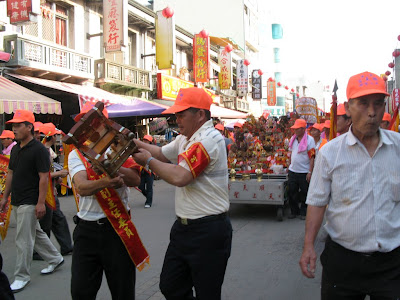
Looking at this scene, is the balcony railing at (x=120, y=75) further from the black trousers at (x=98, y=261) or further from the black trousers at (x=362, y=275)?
the black trousers at (x=362, y=275)

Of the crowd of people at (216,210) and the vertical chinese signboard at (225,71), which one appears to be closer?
the crowd of people at (216,210)

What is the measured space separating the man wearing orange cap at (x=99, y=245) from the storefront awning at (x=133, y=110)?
35.6ft

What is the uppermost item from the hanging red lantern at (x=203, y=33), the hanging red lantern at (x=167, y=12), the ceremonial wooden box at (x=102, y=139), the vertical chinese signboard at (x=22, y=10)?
the hanging red lantern at (x=203, y=33)

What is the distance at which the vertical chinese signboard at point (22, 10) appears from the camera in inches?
422

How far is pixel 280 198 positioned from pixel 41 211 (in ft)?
14.8

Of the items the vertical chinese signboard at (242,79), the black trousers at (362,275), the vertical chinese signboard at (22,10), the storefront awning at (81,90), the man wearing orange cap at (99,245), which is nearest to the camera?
the black trousers at (362,275)

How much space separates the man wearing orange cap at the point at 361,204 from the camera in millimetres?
2092

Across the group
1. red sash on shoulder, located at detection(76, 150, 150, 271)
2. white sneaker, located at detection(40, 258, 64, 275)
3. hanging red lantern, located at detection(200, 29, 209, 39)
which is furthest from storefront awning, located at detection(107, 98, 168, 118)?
red sash on shoulder, located at detection(76, 150, 150, 271)

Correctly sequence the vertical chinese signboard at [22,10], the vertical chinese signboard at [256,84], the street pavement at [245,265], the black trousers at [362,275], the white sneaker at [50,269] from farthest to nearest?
the vertical chinese signboard at [256,84] < the vertical chinese signboard at [22,10] < the white sneaker at [50,269] < the street pavement at [245,265] < the black trousers at [362,275]

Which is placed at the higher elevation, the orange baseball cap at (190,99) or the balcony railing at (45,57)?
the balcony railing at (45,57)

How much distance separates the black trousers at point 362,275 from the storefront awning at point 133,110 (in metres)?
11.8

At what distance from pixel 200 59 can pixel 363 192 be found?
2023 centimetres

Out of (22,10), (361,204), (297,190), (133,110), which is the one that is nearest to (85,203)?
(361,204)

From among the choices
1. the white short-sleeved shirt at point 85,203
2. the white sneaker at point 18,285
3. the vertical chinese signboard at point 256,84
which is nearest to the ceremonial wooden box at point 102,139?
the white short-sleeved shirt at point 85,203
